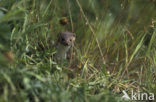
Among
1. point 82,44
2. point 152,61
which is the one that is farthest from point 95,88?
point 82,44

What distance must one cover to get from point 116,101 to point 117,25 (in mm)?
1274

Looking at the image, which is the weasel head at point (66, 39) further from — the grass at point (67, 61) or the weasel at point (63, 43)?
the grass at point (67, 61)

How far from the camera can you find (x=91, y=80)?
246cm

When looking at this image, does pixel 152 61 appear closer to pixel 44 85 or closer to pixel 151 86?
pixel 151 86

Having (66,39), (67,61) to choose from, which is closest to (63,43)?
(66,39)

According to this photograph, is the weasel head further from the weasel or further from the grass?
the grass

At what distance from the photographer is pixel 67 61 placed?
2.86 m

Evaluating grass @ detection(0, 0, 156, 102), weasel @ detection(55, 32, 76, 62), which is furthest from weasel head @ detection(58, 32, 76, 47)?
grass @ detection(0, 0, 156, 102)

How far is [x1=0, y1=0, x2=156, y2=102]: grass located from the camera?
1.78 meters

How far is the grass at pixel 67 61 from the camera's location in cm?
178

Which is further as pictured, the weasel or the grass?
the weasel

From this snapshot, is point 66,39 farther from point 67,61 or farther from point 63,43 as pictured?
point 67,61

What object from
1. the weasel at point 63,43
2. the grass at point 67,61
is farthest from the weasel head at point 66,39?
the grass at point 67,61

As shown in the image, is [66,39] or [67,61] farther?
[67,61]
